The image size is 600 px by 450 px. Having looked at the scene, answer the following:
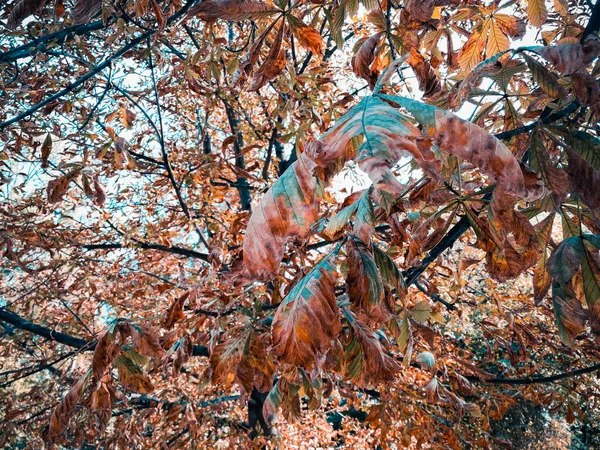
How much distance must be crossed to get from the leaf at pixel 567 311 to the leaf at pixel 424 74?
0.73 m

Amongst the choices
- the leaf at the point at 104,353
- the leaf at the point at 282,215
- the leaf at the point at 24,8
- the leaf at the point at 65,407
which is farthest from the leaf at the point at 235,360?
the leaf at the point at 24,8

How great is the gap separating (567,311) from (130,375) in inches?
46.1

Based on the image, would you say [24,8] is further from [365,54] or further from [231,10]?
[365,54]

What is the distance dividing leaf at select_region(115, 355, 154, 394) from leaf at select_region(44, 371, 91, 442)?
0.09 meters

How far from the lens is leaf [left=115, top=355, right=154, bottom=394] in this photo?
1243mm

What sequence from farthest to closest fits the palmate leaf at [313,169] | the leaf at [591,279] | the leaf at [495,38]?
the leaf at [495,38]
the leaf at [591,279]
the palmate leaf at [313,169]

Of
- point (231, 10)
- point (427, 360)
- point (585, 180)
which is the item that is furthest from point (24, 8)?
point (427, 360)

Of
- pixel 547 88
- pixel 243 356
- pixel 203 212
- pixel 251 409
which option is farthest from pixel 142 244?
pixel 547 88

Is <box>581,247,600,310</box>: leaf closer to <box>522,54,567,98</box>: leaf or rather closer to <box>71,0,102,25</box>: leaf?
<box>522,54,567,98</box>: leaf

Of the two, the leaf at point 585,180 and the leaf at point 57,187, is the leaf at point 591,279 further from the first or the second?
the leaf at point 57,187

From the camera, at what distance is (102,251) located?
14.7 ft

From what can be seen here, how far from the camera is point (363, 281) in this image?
77 cm

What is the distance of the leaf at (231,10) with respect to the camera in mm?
949

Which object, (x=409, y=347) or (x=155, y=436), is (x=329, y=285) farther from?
(x=155, y=436)
